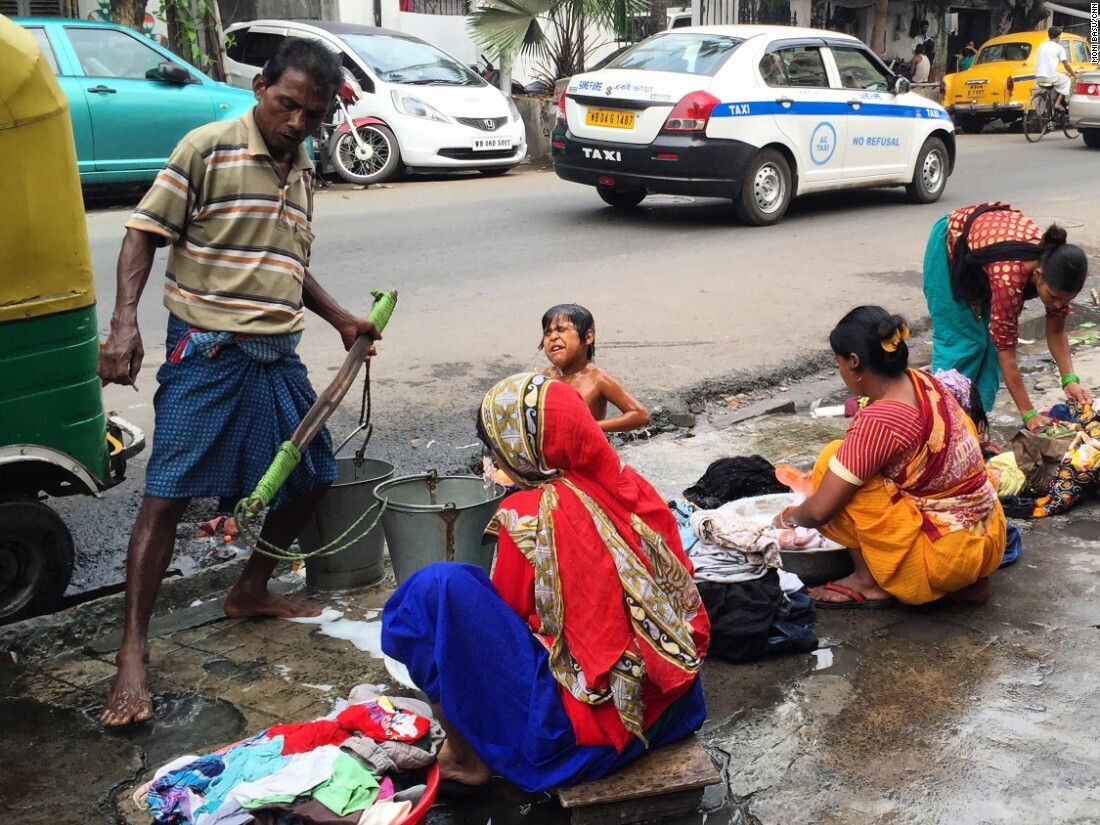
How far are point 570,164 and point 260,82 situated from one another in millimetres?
8005

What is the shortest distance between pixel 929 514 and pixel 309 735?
7.09 ft

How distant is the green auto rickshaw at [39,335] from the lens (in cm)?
327

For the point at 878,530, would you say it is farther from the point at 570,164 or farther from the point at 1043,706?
the point at 570,164

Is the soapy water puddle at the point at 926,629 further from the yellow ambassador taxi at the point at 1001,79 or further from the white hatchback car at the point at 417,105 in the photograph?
the yellow ambassador taxi at the point at 1001,79

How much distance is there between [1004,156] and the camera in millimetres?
17766

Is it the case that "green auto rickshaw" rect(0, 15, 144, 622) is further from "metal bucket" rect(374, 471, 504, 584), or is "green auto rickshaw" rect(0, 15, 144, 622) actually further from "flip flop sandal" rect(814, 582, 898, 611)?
"flip flop sandal" rect(814, 582, 898, 611)

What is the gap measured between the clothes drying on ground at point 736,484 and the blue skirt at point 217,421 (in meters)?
1.85

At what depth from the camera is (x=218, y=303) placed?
3.40 meters

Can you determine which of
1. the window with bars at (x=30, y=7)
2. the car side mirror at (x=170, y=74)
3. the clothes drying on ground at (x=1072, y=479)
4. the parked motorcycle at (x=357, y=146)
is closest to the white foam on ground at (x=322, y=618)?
the clothes drying on ground at (x=1072, y=479)

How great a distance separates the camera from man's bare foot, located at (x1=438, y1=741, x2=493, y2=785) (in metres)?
2.91

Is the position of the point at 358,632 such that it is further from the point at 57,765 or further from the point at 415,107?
the point at 415,107

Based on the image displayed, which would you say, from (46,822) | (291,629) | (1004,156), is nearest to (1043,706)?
(291,629)

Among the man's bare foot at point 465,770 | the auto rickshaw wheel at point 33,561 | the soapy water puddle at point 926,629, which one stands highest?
the auto rickshaw wheel at point 33,561

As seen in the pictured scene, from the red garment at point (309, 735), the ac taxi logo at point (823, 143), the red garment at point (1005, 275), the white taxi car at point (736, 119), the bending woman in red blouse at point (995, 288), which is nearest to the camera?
the red garment at point (309, 735)
